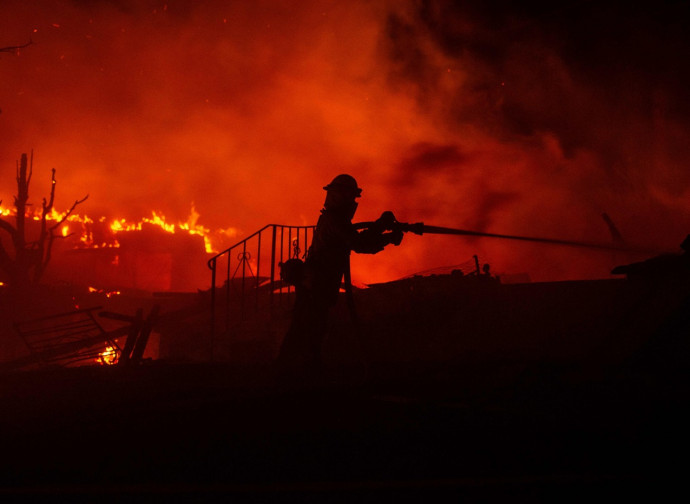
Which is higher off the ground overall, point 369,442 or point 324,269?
point 324,269

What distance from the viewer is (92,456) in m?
2.16

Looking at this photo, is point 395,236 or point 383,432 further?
point 395,236

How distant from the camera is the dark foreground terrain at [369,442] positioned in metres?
1.75

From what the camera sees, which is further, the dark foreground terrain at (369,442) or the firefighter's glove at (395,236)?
the firefighter's glove at (395,236)

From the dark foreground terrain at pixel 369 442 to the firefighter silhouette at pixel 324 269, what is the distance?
116 centimetres

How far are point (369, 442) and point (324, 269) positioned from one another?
2.43 meters

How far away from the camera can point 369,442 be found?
2.32m

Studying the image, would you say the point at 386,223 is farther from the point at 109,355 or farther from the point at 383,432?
the point at 109,355

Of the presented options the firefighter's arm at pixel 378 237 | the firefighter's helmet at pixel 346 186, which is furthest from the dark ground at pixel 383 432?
the firefighter's helmet at pixel 346 186

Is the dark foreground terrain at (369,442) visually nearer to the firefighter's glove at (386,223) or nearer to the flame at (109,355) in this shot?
the firefighter's glove at (386,223)

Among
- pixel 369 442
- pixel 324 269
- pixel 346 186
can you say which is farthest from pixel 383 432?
pixel 346 186

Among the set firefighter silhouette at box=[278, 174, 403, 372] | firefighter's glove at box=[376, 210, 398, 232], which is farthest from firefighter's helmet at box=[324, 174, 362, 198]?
firefighter's glove at box=[376, 210, 398, 232]

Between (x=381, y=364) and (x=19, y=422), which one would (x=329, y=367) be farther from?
(x=19, y=422)

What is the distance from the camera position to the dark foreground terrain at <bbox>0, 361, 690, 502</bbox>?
1755mm
